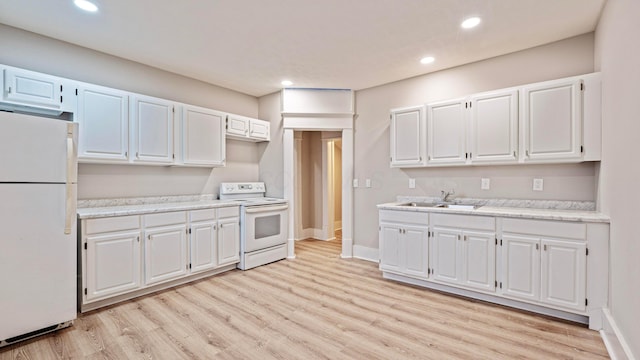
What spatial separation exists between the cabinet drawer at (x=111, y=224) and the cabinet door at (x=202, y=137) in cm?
102

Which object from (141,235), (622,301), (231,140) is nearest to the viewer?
(622,301)

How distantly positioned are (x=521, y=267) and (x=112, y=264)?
12.4ft

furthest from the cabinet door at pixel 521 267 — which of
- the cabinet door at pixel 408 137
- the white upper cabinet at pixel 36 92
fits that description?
the white upper cabinet at pixel 36 92

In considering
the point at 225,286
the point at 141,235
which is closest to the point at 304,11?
the point at 141,235

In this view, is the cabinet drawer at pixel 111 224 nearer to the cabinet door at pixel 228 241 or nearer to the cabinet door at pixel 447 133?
the cabinet door at pixel 228 241

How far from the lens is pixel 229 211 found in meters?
3.81

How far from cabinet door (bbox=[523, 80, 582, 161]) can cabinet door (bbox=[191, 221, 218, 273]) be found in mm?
3560

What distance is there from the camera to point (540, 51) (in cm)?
303

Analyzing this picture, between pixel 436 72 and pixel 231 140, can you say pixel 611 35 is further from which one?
pixel 231 140

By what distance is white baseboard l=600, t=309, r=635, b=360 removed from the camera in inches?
70.8

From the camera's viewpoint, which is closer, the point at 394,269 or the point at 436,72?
→ the point at 394,269

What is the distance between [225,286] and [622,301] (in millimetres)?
3398

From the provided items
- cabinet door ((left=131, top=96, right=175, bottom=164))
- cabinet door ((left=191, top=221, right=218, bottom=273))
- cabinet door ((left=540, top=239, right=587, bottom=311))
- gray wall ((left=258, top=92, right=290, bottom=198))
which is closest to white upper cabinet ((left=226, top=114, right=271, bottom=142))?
gray wall ((left=258, top=92, right=290, bottom=198))

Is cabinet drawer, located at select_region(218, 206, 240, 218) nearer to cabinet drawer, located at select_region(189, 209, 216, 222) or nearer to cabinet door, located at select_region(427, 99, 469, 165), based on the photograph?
cabinet drawer, located at select_region(189, 209, 216, 222)
